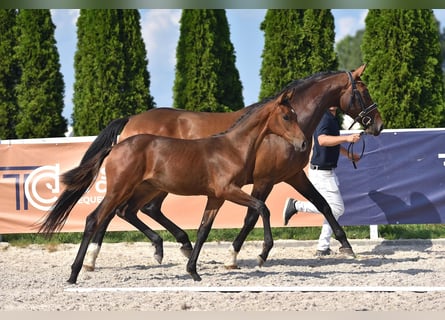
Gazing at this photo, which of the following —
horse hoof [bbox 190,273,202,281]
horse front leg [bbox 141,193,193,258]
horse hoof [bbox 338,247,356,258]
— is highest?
horse front leg [bbox 141,193,193,258]

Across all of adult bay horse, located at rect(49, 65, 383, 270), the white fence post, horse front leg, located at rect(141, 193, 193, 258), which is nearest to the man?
adult bay horse, located at rect(49, 65, 383, 270)

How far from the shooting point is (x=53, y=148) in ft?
27.9

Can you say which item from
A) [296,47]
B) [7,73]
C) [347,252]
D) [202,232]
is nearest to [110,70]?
[7,73]

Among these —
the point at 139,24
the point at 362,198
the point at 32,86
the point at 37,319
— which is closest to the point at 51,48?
the point at 32,86

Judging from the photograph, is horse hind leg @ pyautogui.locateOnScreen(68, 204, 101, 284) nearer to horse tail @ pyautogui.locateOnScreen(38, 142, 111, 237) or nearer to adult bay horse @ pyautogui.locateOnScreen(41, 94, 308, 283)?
adult bay horse @ pyautogui.locateOnScreen(41, 94, 308, 283)

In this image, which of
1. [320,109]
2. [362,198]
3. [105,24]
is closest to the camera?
[320,109]

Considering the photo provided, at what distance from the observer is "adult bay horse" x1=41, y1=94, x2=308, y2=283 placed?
5504 mm

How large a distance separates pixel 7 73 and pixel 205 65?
3.26 meters

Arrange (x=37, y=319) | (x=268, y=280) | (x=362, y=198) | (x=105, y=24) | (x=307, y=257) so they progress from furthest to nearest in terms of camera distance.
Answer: (x=105, y=24), (x=362, y=198), (x=307, y=257), (x=268, y=280), (x=37, y=319)

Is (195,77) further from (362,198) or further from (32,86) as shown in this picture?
(362,198)

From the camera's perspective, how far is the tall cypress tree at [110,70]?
1048cm

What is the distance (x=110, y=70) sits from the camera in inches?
416

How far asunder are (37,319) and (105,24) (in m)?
7.91

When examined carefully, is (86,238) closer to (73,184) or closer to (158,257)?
(73,184)
